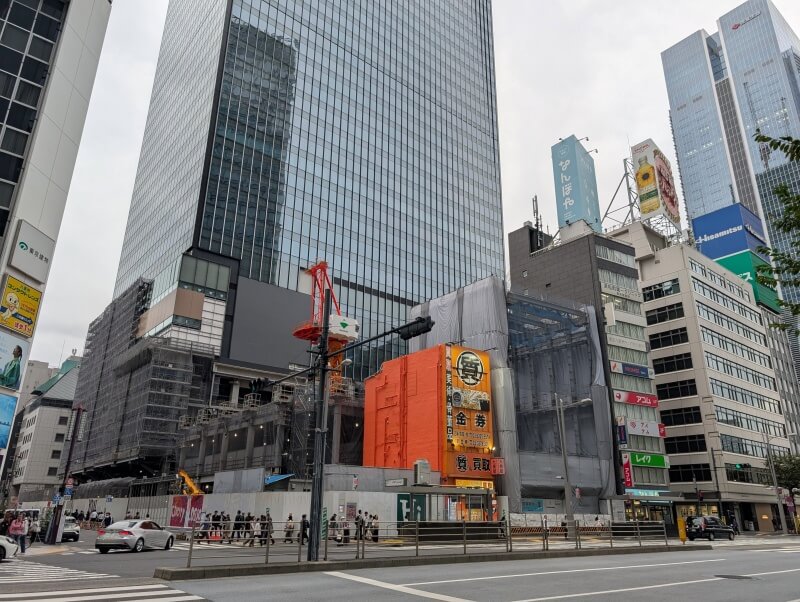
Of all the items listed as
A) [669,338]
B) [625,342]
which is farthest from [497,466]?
[669,338]

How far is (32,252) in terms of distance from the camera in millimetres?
31734

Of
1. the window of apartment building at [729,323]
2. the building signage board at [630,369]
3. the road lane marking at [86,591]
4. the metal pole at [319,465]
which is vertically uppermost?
the window of apartment building at [729,323]

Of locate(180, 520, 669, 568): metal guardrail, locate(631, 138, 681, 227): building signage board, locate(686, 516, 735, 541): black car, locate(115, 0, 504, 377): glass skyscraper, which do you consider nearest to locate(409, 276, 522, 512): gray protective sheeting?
locate(686, 516, 735, 541): black car

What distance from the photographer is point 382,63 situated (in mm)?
112938

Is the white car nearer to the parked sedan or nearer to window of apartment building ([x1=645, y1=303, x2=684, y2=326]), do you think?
Answer: the parked sedan

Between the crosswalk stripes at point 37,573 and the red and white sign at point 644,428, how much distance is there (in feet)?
182

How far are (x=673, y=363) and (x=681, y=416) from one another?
271 inches

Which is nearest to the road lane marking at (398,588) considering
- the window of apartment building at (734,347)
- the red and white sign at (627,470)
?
the red and white sign at (627,470)

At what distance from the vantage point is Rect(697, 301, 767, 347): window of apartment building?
74.8 metres

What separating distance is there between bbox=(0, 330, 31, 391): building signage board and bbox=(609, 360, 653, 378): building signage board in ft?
179

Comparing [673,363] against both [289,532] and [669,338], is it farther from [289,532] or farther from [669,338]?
[289,532]

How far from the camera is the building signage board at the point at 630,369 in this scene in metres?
62.9

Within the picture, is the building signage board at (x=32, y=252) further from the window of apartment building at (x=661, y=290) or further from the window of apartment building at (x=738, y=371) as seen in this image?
the window of apartment building at (x=661, y=290)

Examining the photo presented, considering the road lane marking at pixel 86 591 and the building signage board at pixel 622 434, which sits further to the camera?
the building signage board at pixel 622 434
